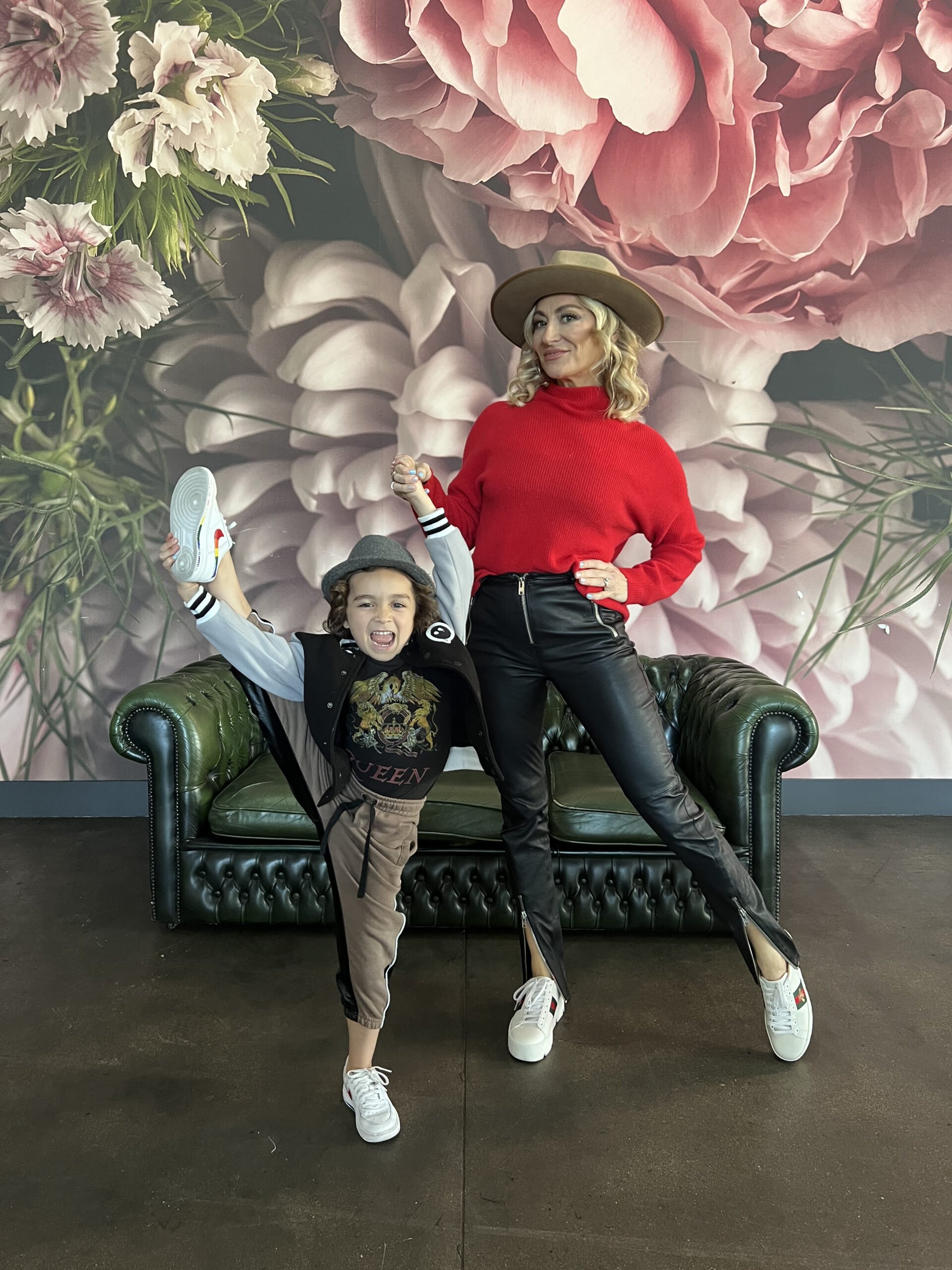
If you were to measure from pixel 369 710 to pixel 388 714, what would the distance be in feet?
0.13

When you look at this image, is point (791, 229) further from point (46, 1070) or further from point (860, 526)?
point (46, 1070)

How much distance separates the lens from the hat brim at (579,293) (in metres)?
2.22

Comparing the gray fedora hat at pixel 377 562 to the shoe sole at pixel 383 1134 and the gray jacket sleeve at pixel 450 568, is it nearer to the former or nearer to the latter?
the gray jacket sleeve at pixel 450 568

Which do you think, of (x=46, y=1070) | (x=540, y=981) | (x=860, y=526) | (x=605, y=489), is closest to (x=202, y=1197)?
(x=46, y=1070)

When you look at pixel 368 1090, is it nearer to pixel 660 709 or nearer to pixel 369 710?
pixel 369 710

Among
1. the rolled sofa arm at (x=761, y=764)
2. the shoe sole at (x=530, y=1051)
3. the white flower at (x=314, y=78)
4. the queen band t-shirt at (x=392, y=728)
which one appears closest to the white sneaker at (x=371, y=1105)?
the shoe sole at (x=530, y=1051)

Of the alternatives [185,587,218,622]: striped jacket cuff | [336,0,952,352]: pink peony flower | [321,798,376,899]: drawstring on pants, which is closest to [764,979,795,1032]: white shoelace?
[321,798,376,899]: drawstring on pants

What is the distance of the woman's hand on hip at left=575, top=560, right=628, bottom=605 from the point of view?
7.06ft

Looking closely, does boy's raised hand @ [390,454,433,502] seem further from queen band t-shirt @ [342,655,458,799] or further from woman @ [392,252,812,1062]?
queen band t-shirt @ [342,655,458,799]

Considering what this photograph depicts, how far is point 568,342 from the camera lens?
2258mm

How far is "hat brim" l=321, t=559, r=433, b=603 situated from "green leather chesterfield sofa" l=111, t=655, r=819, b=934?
104 centimetres

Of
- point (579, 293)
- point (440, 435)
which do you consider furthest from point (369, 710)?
point (440, 435)

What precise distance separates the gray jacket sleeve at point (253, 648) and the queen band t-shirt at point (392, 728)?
0.13 m

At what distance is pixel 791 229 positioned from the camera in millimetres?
3875
